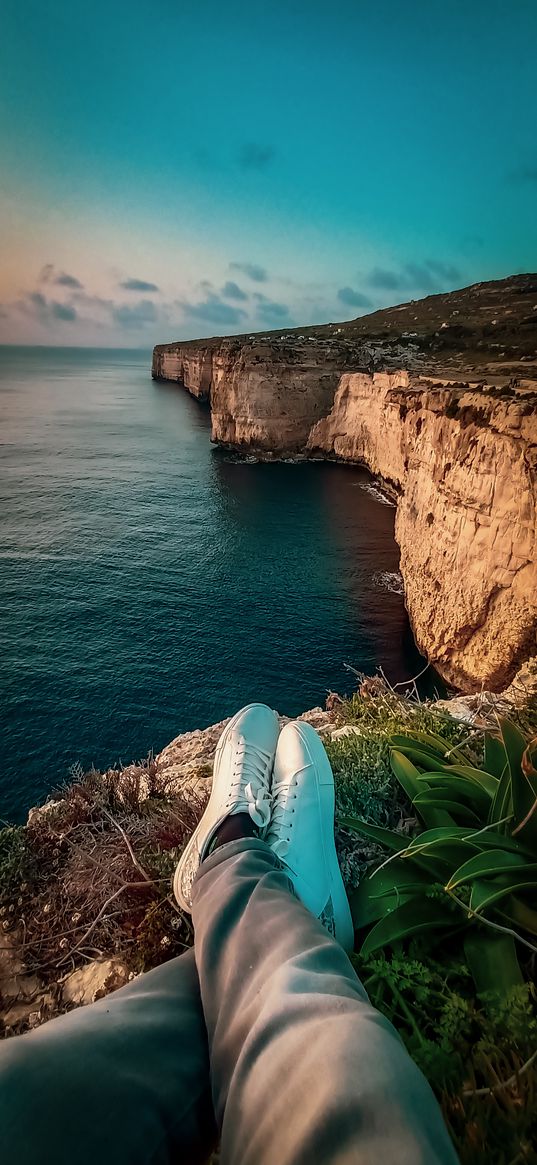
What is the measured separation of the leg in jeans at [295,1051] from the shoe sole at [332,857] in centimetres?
36

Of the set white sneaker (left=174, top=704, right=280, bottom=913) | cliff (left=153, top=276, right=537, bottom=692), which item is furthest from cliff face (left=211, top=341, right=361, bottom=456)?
white sneaker (left=174, top=704, right=280, bottom=913)

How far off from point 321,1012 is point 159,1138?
44 centimetres

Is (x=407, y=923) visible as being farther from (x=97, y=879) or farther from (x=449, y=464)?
(x=449, y=464)

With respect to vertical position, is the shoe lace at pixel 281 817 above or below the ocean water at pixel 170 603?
above

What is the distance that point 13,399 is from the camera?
7250cm

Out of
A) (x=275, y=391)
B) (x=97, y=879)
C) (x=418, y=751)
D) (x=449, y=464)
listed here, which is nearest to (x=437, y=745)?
(x=418, y=751)

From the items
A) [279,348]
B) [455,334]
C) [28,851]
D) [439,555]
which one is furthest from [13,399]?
[28,851]

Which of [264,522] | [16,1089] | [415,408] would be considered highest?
[415,408]

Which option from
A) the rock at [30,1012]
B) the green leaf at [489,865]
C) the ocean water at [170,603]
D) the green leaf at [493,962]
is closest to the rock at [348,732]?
the green leaf at [489,865]

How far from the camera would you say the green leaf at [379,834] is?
2178mm

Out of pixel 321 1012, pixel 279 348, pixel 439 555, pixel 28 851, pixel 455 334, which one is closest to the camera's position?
pixel 321 1012

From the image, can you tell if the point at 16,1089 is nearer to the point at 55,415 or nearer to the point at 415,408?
the point at 415,408

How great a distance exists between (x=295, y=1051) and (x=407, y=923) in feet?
2.79

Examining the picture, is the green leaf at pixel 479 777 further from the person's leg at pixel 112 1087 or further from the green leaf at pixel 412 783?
the person's leg at pixel 112 1087
